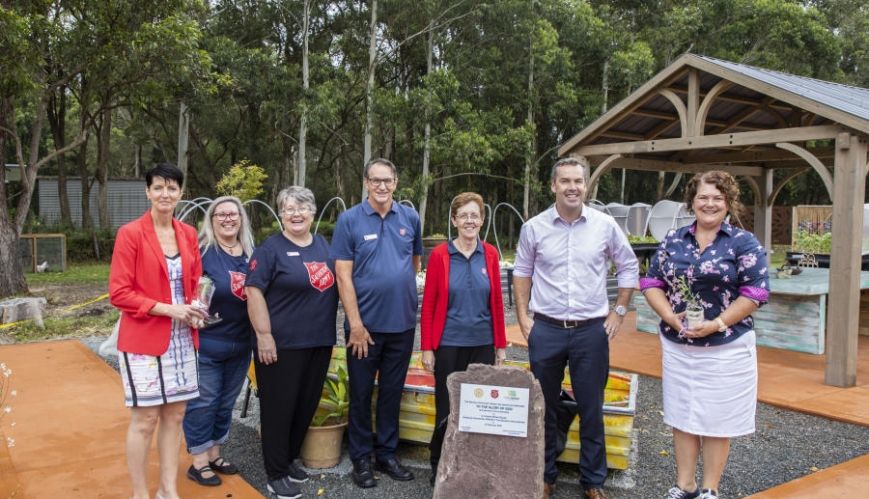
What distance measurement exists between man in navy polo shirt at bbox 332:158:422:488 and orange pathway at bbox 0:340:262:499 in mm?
672

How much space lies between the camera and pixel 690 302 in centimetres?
282

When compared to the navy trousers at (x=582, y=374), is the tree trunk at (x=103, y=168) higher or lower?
higher

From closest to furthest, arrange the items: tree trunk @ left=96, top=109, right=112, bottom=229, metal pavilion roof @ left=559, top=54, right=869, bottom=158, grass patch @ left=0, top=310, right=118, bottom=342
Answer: metal pavilion roof @ left=559, top=54, right=869, bottom=158 < grass patch @ left=0, top=310, right=118, bottom=342 < tree trunk @ left=96, top=109, right=112, bottom=229

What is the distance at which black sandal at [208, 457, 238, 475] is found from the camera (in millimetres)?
3506

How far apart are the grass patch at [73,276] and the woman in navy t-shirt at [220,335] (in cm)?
1098

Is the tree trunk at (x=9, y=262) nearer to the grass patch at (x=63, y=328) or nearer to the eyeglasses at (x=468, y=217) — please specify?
the grass patch at (x=63, y=328)

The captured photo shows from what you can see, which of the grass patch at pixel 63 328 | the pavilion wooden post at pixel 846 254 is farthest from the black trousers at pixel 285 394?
the grass patch at pixel 63 328

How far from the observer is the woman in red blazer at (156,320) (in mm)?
2711

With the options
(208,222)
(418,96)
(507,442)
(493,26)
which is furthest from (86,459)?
(493,26)

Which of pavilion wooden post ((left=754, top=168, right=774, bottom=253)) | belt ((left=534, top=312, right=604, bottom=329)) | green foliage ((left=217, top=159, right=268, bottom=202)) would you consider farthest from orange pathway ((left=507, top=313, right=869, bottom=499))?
green foliage ((left=217, top=159, right=268, bottom=202))

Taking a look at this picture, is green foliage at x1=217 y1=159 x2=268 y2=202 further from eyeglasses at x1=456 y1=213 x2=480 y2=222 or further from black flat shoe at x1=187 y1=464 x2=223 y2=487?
eyeglasses at x1=456 y1=213 x2=480 y2=222

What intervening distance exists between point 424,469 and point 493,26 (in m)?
18.9

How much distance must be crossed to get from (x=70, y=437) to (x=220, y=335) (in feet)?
5.28

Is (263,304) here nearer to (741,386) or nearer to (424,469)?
(424,469)
